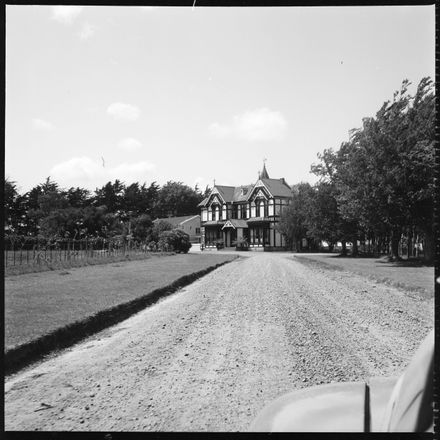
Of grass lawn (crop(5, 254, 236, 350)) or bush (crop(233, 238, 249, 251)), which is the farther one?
bush (crop(233, 238, 249, 251))

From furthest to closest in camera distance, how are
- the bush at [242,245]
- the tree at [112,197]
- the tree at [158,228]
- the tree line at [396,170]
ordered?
1. the bush at [242,245]
2. the tree at [158,228]
3. the tree at [112,197]
4. the tree line at [396,170]

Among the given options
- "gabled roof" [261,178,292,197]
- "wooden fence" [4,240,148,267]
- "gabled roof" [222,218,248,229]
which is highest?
"gabled roof" [261,178,292,197]

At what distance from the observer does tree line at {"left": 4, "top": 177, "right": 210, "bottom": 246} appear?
1054 cm

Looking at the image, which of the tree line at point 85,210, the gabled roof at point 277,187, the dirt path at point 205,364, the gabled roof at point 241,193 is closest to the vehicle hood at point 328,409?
the dirt path at point 205,364

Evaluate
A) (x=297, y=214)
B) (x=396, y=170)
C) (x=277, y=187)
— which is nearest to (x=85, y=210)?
(x=396, y=170)

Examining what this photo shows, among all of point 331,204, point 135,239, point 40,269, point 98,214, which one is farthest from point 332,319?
point 135,239

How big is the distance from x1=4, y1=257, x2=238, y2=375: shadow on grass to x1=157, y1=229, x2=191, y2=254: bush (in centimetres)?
3081

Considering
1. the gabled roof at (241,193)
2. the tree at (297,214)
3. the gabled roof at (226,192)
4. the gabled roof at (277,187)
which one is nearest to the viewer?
the tree at (297,214)

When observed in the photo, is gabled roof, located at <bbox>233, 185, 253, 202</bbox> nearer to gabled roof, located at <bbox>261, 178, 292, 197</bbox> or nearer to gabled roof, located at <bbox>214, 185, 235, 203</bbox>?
gabled roof, located at <bbox>214, 185, 235, 203</bbox>

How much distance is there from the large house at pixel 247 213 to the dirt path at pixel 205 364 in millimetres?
45530

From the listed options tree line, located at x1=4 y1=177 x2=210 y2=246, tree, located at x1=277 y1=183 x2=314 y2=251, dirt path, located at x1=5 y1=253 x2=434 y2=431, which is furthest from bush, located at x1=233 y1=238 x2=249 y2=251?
dirt path, located at x1=5 y1=253 x2=434 y2=431

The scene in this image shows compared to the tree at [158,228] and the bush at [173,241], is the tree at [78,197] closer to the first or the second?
the bush at [173,241]

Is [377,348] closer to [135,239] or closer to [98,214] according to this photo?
[98,214]

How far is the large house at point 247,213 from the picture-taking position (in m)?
55.0
